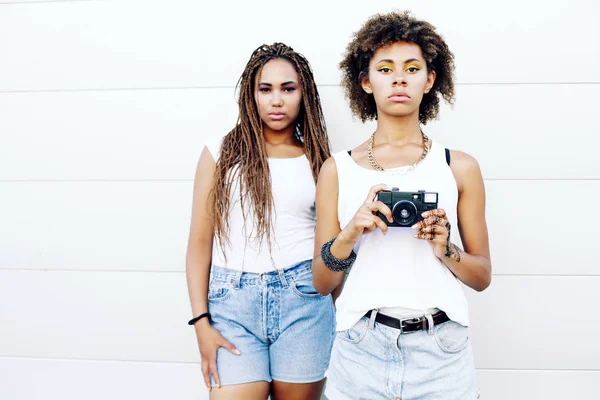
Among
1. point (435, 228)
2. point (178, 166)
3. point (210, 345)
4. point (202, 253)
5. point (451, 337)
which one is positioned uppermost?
point (178, 166)

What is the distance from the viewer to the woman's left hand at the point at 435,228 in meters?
1.27

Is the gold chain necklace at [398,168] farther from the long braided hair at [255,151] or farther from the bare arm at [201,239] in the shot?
the bare arm at [201,239]

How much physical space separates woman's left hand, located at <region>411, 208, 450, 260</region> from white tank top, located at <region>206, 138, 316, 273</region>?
0.50 meters

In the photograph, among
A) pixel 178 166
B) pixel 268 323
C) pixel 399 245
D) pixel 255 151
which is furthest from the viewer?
pixel 178 166

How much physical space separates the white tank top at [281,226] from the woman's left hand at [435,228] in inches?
19.5

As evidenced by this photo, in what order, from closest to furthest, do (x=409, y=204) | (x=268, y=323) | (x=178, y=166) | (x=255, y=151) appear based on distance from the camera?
(x=409, y=204) → (x=268, y=323) → (x=255, y=151) → (x=178, y=166)

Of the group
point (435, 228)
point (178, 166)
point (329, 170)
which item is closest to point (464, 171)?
point (435, 228)

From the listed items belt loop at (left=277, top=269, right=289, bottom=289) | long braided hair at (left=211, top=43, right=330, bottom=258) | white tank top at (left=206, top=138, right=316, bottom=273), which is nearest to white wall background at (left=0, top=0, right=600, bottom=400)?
long braided hair at (left=211, top=43, right=330, bottom=258)

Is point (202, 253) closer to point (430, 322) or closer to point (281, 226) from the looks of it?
point (281, 226)

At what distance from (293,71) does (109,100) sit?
85cm

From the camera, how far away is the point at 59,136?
2.28 m

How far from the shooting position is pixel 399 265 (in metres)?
1.36

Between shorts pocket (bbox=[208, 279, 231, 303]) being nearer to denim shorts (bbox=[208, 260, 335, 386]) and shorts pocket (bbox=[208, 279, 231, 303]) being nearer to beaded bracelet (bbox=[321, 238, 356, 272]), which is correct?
denim shorts (bbox=[208, 260, 335, 386])

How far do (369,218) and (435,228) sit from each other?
0.47ft
